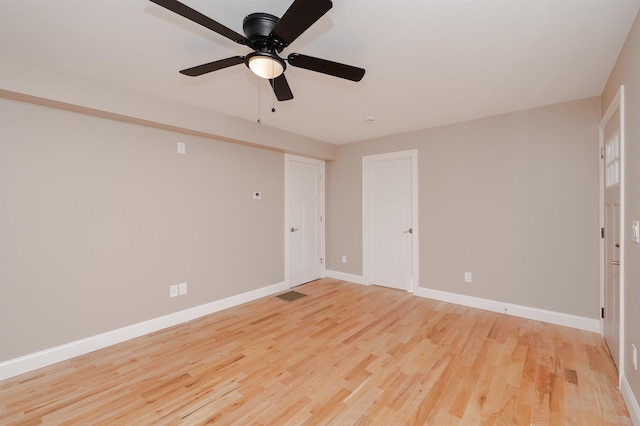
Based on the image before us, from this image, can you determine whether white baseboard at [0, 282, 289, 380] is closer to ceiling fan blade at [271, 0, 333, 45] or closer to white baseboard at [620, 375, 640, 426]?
ceiling fan blade at [271, 0, 333, 45]

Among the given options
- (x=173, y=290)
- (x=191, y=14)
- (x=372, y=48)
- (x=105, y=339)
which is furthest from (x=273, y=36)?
(x=105, y=339)

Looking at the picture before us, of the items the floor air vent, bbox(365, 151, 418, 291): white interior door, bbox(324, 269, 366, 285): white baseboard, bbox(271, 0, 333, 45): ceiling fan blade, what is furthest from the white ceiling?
bbox(324, 269, 366, 285): white baseboard

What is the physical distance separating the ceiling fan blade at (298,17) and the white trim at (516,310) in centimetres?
366

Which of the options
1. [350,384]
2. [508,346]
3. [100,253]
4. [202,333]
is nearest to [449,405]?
[350,384]

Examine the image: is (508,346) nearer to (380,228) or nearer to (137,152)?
(380,228)

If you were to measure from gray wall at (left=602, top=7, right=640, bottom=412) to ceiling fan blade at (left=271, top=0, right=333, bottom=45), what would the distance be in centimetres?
190

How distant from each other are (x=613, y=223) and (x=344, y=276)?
3489 millimetres

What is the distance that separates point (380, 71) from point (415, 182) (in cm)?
213

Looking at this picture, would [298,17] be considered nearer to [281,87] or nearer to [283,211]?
[281,87]

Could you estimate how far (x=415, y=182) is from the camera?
411cm

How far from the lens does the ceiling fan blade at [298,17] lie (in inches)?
47.4

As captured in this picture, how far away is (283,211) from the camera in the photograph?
14.5 feet

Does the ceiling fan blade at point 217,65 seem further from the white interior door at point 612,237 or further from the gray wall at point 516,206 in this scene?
the gray wall at point 516,206

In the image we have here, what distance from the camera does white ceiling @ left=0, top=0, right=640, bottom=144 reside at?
63.4 inches
